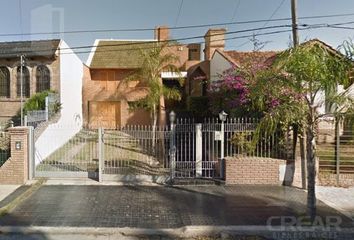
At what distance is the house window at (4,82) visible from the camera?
18641mm

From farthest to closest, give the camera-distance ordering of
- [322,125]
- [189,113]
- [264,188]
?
1. [189,113]
2. [322,125]
3. [264,188]

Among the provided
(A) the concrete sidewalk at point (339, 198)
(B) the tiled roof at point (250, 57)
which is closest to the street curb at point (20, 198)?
(A) the concrete sidewalk at point (339, 198)

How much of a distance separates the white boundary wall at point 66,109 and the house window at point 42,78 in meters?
0.86

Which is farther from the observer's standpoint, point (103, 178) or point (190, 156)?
point (190, 156)

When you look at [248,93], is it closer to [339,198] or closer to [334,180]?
[339,198]

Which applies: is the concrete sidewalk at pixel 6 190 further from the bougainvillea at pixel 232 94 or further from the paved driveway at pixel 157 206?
the bougainvillea at pixel 232 94

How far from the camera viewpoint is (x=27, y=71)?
18109mm

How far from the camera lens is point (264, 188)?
9.22m

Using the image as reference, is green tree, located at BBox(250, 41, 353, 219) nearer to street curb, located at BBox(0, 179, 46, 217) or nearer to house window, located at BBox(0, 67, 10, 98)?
street curb, located at BBox(0, 179, 46, 217)

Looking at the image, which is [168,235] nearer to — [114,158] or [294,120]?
[294,120]

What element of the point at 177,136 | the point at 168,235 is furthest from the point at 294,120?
the point at 177,136

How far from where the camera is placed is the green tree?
5648 millimetres

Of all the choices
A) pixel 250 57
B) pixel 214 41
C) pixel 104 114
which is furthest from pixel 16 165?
pixel 214 41

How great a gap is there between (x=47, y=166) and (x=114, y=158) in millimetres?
2415
